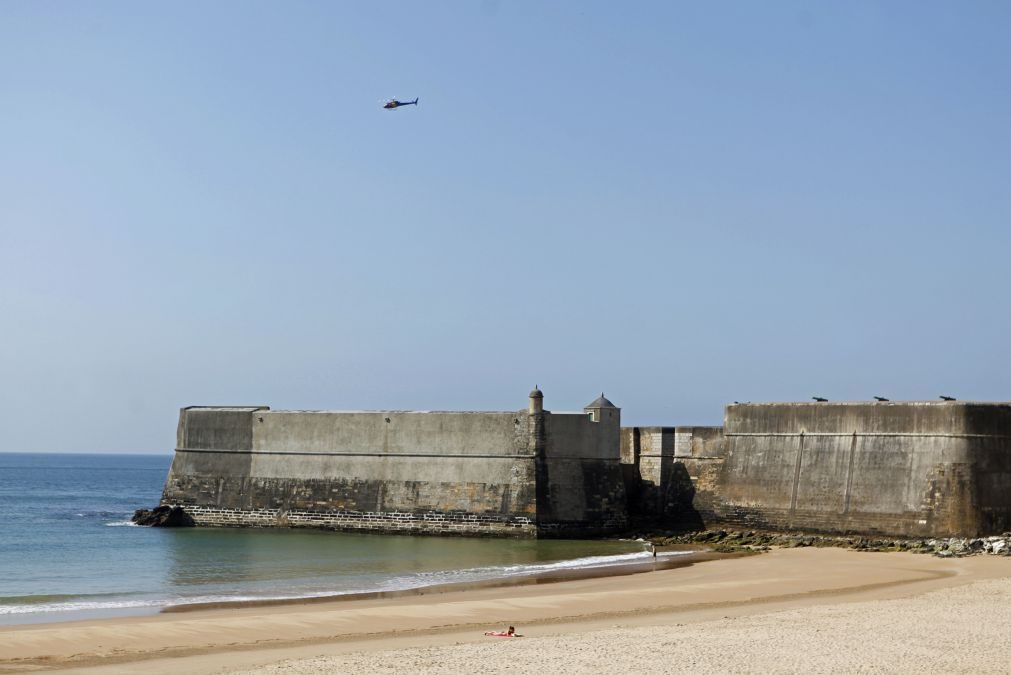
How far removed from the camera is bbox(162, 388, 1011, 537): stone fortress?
81.4ft

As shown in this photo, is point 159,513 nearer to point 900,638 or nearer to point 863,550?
point 863,550

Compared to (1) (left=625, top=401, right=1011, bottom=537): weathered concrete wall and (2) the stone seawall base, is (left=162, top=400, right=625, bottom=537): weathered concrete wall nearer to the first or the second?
(2) the stone seawall base

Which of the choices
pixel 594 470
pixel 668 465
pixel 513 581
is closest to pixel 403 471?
pixel 594 470

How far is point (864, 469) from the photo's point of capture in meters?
25.9

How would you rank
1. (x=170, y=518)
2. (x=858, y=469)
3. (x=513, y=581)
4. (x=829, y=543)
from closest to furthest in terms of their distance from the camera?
(x=513, y=581)
(x=829, y=543)
(x=858, y=469)
(x=170, y=518)

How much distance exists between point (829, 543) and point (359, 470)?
1207 cm

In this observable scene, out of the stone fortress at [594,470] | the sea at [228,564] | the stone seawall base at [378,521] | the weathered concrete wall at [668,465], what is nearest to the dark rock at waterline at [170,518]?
the stone seawall base at [378,521]

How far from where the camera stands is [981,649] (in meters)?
13.5

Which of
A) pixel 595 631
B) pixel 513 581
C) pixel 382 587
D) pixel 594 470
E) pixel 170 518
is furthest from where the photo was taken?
pixel 170 518

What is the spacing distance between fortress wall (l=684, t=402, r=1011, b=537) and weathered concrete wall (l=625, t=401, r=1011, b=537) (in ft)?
0.07

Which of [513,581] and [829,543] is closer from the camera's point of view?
[513,581]

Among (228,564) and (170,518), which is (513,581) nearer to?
(228,564)

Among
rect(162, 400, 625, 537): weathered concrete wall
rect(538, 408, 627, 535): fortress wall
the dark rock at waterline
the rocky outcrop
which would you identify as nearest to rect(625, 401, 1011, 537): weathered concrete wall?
the rocky outcrop

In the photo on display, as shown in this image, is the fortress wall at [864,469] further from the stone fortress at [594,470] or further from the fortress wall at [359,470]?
the fortress wall at [359,470]
